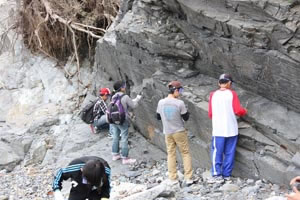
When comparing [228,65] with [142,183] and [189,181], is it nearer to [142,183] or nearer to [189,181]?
[189,181]

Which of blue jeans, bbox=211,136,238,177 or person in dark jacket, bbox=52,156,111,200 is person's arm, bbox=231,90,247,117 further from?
person in dark jacket, bbox=52,156,111,200

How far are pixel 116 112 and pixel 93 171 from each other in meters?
5.18

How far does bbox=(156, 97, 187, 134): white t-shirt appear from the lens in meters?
8.54

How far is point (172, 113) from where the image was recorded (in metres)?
8.55

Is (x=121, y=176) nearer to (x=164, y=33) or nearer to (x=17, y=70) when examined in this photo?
(x=164, y=33)

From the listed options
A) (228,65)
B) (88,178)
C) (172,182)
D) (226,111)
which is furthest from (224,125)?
(88,178)

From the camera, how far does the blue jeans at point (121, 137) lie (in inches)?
406

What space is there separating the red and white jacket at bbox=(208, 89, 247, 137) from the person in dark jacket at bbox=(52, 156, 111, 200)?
3.42m

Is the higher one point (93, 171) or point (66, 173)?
point (93, 171)

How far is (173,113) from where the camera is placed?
8555 millimetres

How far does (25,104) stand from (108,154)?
5.45m

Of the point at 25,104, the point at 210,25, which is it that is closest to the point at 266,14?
the point at 210,25

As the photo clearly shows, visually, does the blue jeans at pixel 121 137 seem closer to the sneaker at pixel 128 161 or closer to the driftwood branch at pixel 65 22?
the sneaker at pixel 128 161

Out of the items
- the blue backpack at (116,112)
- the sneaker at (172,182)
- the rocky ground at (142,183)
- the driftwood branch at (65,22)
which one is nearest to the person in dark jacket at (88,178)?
the rocky ground at (142,183)
